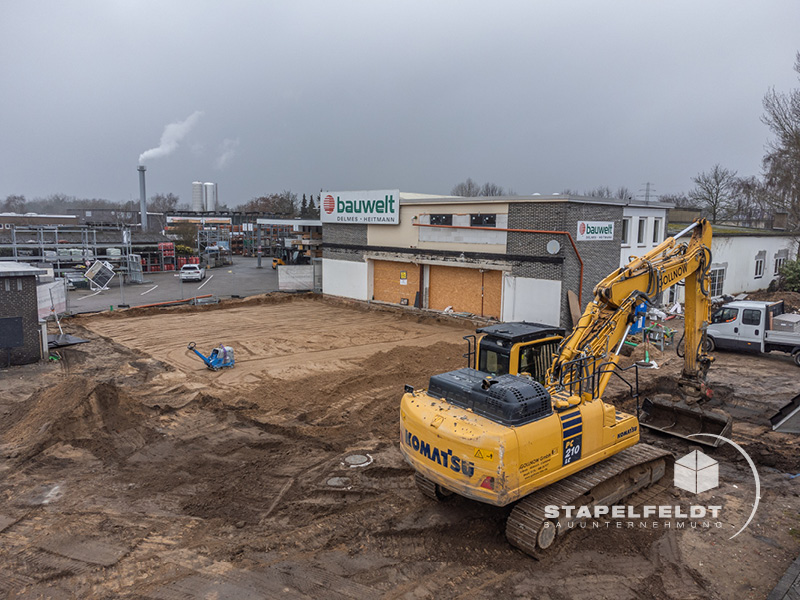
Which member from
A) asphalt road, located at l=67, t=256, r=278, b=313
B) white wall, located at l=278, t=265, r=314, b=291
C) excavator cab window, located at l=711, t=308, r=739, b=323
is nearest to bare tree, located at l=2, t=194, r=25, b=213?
asphalt road, located at l=67, t=256, r=278, b=313

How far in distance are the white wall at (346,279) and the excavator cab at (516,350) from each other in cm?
2040

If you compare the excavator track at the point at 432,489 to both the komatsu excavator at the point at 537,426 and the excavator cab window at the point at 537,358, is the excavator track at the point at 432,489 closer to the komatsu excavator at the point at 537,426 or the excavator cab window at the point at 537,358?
the komatsu excavator at the point at 537,426

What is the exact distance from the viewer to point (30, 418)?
12.0 m

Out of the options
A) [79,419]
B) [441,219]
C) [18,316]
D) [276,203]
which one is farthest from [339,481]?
[276,203]

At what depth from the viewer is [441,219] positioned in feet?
84.2

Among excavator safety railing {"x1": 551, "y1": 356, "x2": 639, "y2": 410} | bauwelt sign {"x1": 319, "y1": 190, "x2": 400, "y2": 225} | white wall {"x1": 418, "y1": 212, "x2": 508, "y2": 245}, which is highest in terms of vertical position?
bauwelt sign {"x1": 319, "y1": 190, "x2": 400, "y2": 225}

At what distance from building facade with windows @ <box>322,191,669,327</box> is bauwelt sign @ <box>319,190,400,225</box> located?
111 mm

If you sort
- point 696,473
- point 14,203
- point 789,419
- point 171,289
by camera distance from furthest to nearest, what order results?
point 14,203, point 171,289, point 789,419, point 696,473

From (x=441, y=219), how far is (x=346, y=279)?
7822 mm

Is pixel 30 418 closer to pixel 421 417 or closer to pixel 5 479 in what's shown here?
pixel 5 479

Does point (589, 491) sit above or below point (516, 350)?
below

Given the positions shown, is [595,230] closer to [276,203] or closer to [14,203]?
[276,203]

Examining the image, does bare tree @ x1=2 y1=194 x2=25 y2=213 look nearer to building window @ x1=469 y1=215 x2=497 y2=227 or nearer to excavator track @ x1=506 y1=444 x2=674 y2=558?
building window @ x1=469 y1=215 x2=497 y2=227

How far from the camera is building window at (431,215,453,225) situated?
999 inches
